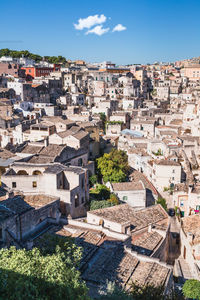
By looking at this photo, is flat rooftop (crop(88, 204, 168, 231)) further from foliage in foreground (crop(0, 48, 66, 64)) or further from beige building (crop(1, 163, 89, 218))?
foliage in foreground (crop(0, 48, 66, 64))

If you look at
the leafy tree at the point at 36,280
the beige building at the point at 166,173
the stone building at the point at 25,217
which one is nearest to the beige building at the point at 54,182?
the stone building at the point at 25,217

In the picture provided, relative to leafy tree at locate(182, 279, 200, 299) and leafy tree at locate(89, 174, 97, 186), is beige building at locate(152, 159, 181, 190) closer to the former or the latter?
leafy tree at locate(89, 174, 97, 186)

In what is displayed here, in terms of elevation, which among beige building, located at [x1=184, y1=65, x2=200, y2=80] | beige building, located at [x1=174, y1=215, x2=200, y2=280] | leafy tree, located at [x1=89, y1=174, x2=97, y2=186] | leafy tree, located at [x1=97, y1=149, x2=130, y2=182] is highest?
beige building, located at [x1=184, y1=65, x2=200, y2=80]

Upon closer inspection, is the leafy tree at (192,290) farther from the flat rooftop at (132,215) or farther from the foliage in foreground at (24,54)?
the foliage in foreground at (24,54)

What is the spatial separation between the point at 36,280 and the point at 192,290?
29.2 feet

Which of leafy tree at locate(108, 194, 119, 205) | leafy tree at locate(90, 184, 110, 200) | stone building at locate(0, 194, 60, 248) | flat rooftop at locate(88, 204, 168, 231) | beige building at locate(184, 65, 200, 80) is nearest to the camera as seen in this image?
stone building at locate(0, 194, 60, 248)

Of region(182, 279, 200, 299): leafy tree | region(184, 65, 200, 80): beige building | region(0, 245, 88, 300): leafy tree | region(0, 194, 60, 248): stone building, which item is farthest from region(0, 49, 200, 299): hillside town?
region(184, 65, 200, 80): beige building

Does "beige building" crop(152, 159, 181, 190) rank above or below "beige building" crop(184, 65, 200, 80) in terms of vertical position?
below

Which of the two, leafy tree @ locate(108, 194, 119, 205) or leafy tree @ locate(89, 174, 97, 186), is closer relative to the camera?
leafy tree @ locate(108, 194, 119, 205)

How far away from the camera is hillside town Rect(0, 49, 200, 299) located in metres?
14.6

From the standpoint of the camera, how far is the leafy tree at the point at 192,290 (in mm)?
14392

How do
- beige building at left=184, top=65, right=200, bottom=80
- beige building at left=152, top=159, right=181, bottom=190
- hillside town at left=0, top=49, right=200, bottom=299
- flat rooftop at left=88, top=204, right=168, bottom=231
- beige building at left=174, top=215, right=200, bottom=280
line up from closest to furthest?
hillside town at left=0, top=49, right=200, bottom=299
beige building at left=174, top=215, right=200, bottom=280
flat rooftop at left=88, top=204, right=168, bottom=231
beige building at left=152, top=159, right=181, bottom=190
beige building at left=184, top=65, right=200, bottom=80

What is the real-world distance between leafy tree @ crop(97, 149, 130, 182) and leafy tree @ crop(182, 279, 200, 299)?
618 inches

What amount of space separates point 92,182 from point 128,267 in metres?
15.9
